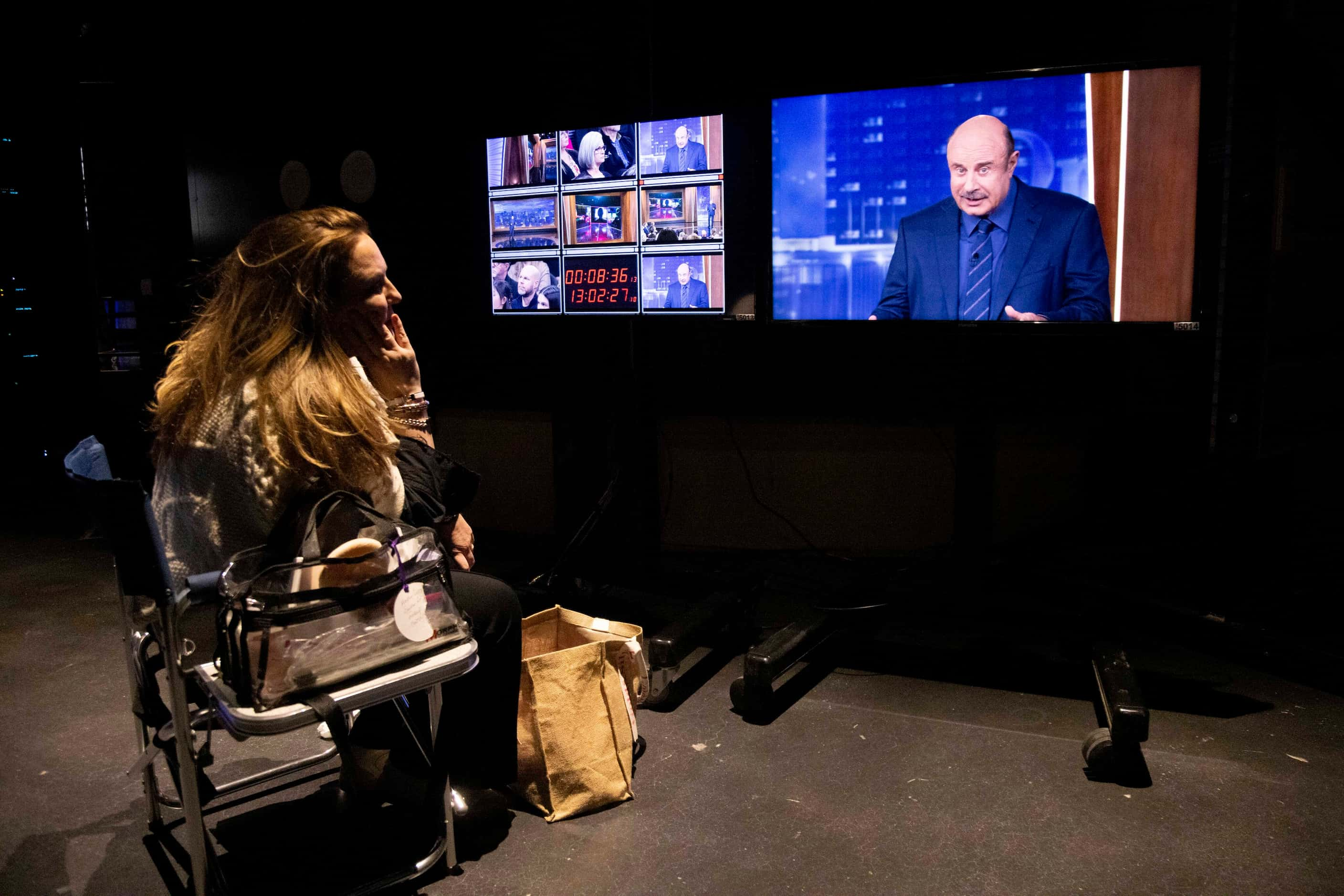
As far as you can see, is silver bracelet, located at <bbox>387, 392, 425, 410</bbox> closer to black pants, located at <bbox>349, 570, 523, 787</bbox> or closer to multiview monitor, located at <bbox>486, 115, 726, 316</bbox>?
black pants, located at <bbox>349, 570, 523, 787</bbox>

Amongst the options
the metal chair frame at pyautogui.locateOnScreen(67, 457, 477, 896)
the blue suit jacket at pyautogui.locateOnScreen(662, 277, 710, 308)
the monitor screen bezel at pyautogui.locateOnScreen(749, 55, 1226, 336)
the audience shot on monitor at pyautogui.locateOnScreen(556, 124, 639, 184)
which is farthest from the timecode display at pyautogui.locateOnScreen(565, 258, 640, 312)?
the metal chair frame at pyautogui.locateOnScreen(67, 457, 477, 896)

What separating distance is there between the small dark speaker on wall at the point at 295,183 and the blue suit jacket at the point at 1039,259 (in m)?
2.83

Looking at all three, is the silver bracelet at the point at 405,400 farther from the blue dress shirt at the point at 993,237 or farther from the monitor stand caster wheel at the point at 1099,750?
the monitor stand caster wheel at the point at 1099,750

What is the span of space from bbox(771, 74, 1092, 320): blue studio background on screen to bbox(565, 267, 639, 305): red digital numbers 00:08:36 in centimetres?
54

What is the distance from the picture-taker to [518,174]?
11.2 ft

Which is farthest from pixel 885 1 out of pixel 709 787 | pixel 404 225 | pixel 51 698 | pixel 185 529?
pixel 51 698

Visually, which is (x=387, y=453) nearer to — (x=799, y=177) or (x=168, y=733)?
(x=168, y=733)

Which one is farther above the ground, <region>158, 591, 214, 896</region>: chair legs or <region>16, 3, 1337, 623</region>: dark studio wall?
<region>16, 3, 1337, 623</region>: dark studio wall

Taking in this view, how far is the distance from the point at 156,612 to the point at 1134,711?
2.03m

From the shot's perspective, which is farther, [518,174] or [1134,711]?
[518,174]

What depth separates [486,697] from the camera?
6.17 feet

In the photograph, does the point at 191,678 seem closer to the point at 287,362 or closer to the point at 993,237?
the point at 287,362

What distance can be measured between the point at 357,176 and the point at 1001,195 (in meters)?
2.85

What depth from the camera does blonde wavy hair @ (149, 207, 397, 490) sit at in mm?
1572
